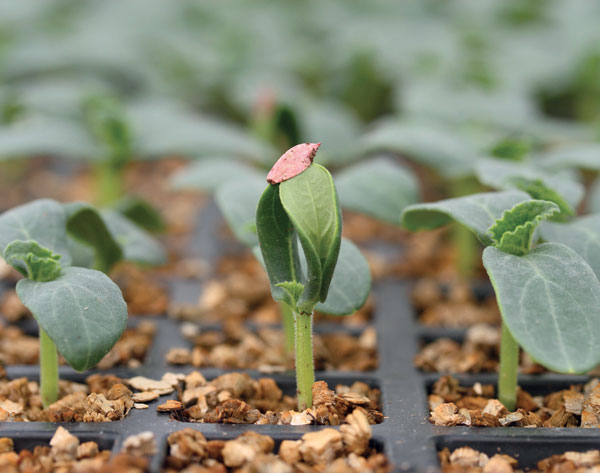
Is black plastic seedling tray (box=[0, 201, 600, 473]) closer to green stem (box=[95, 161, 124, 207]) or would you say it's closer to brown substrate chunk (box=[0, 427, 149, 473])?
brown substrate chunk (box=[0, 427, 149, 473])

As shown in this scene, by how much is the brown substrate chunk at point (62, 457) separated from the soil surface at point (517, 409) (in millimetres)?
386

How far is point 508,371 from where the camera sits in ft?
2.97

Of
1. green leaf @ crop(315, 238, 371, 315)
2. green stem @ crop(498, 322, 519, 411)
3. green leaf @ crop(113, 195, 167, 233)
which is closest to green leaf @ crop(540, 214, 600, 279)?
green stem @ crop(498, 322, 519, 411)

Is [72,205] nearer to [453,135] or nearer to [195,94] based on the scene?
[453,135]

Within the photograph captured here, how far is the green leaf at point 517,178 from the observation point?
100 centimetres

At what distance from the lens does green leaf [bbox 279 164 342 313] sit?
0.72 m

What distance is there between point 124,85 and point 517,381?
6.38 feet

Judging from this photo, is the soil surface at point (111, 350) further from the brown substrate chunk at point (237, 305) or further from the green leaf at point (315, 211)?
the green leaf at point (315, 211)

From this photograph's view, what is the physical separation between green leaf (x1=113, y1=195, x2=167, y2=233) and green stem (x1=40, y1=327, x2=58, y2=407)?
455 mm

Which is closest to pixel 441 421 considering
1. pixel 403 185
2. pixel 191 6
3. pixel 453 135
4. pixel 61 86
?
pixel 403 185

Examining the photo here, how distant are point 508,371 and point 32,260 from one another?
63 centimetres

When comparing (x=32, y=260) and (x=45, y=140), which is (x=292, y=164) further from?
(x=45, y=140)

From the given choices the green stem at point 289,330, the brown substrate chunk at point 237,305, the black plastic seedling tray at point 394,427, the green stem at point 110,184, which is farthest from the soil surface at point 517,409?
the green stem at point 110,184

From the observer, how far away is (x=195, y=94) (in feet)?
8.32
